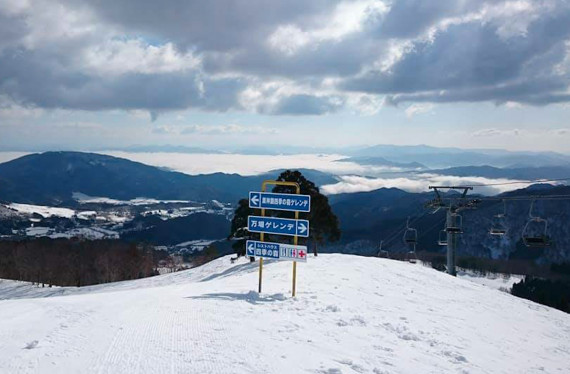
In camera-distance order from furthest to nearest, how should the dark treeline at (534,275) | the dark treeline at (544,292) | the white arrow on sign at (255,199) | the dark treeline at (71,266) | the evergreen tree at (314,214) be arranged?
the dark treeline at (534,275) → the dark treeline at (544,292) → the dark treeline at (71,266) → the evergreen tree at (314,214) → the white arrow on sign at (255,199)

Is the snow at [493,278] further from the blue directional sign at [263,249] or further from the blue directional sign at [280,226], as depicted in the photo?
the blue directional sign at [280,226]

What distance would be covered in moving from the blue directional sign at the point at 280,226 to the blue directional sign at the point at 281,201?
1.38 feet

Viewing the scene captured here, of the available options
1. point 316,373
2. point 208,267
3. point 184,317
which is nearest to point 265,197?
point 184,317

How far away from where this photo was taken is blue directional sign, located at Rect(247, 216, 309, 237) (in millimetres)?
15828

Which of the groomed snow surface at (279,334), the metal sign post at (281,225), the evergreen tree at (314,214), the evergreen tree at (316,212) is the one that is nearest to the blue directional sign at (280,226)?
the metal sign post at (281,225)

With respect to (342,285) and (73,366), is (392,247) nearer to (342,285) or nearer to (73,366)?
(342,285)

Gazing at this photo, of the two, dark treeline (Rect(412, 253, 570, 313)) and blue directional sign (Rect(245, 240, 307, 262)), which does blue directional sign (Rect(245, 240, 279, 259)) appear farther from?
dark treeline (Rect(412, 253, 570, 313))

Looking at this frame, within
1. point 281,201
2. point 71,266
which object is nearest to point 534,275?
point 71,266

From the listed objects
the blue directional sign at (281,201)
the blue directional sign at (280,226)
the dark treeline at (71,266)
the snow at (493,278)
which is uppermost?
the blue directional sign at (281,201)

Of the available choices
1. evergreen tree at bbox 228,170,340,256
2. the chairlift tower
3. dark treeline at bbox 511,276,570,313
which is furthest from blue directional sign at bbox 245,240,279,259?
dark treeline at bbox 511,276,570,313

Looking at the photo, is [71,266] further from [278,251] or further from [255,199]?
[278,251]

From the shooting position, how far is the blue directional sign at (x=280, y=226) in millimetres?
15828

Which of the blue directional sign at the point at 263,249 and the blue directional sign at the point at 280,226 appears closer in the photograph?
the blue directional sign at the point at 280,226

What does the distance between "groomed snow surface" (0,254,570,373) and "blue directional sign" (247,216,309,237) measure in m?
2.20
